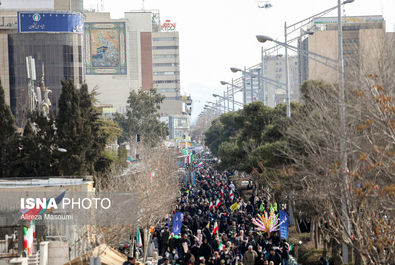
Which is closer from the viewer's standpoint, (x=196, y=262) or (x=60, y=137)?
(x=196, y=262)

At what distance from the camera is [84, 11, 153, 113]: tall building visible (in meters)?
111

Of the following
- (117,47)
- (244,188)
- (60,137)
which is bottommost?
(244,188)

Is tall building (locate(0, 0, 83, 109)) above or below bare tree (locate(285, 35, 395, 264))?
above

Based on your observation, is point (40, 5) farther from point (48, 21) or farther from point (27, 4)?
point (48, 21)

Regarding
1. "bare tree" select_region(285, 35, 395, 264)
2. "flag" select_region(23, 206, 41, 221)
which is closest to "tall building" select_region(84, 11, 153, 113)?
"flag" select_region(23, 206, 41, 221)

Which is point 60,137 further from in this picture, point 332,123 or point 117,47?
point 117,47

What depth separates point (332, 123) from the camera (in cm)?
1858

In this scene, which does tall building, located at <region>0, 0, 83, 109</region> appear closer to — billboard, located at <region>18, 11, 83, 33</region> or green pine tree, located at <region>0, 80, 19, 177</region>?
billboard, located at <region>18, 11, 83, 33</region>

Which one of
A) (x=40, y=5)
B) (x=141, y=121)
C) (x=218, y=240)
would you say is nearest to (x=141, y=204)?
(x=218, y=240)

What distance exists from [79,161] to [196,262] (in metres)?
12.5

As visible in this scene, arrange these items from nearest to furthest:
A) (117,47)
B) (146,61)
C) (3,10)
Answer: (3,10) < (117,47) < (146,61)

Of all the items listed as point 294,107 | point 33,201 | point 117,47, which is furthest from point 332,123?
point 117,47

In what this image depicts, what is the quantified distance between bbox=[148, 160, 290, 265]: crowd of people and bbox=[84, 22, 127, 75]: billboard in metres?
74.2

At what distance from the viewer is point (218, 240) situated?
24297 millimetres
